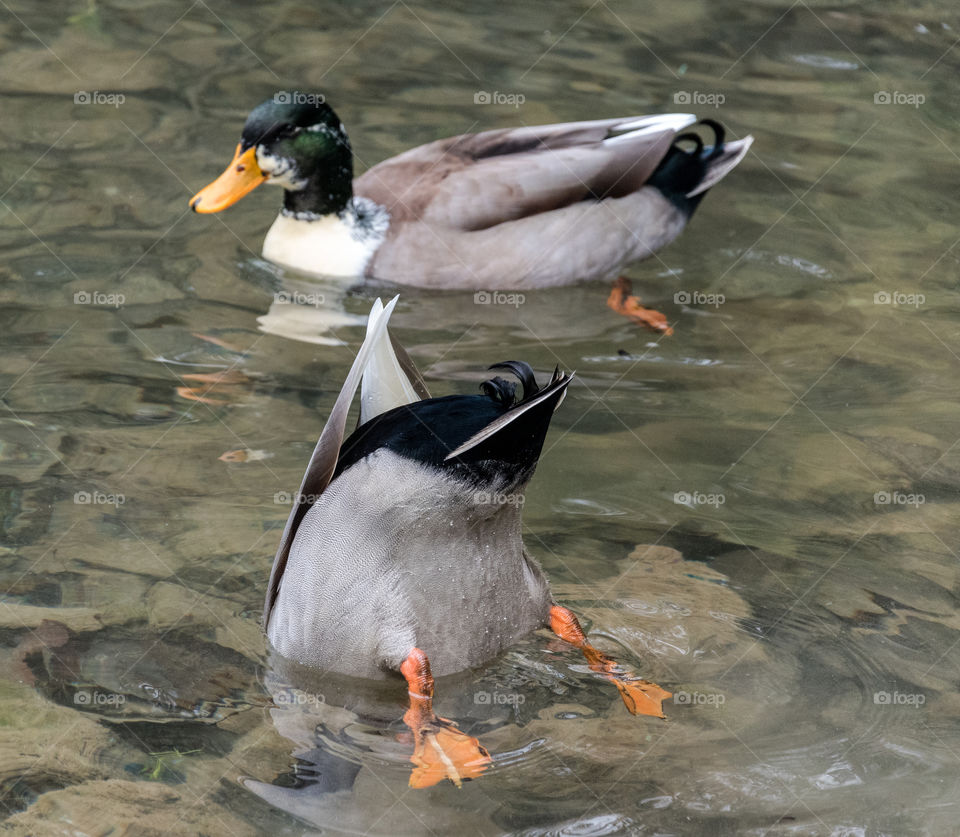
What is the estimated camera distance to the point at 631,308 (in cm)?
628

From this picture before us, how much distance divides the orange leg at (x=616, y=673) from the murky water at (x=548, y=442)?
0.04 meters

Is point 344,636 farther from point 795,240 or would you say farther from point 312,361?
point 795,240

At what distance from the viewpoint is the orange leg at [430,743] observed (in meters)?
3.43

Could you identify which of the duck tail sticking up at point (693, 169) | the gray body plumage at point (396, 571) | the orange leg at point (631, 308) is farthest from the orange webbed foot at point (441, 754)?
the duck tail sticking up at point (693, 169)

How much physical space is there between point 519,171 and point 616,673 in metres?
3.16

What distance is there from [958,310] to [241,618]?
3.78 meters

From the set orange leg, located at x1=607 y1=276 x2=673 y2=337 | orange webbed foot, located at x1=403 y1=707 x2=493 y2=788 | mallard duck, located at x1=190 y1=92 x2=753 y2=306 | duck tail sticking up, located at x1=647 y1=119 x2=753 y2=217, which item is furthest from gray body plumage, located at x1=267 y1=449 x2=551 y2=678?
duck tail sticking up, located at x1=647 y1=119 x2=753 y2=217

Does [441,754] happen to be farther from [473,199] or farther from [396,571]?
[473,199]

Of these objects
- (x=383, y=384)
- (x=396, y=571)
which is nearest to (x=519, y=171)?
(x=383, y=384)

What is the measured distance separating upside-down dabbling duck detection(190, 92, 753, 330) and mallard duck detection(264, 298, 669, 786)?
268 centimetres

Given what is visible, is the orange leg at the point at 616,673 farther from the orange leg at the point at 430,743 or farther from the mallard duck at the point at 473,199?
the mallard duck at the point at 473,199

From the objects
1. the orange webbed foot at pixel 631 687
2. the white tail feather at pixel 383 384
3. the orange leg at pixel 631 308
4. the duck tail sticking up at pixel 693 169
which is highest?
the duck tail sticking up at pixel 693 169

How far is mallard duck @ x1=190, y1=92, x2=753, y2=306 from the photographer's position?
6375 mm

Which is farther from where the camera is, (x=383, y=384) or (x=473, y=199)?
(x=473, y=199)
